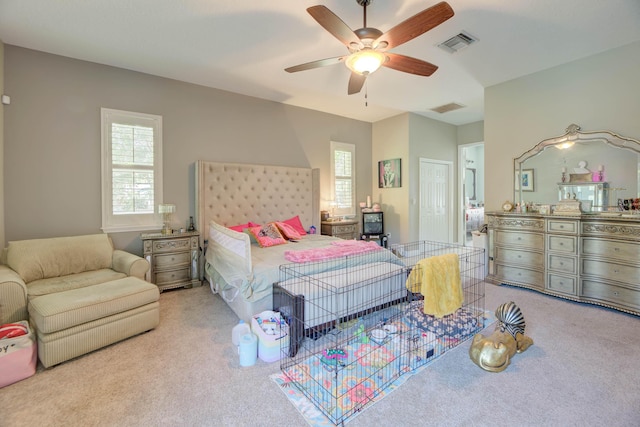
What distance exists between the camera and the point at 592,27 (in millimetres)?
2869

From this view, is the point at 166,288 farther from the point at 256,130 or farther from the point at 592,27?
the point at 592,27

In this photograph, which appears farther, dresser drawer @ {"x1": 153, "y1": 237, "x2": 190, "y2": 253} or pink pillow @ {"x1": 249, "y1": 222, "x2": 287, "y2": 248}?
pink pillow @ {"x1": 249, "y1": 222, "x2": 287, "y2": 248}

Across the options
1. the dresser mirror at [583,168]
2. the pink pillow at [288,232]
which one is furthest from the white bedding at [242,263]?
the dresser mirror at [583,168]

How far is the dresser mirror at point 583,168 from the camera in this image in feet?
10.7

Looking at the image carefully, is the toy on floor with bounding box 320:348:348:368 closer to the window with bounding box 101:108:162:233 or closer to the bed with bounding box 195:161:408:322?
the bed with bounding box 195:161:408:322

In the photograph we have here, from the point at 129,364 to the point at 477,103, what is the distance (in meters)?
5.99

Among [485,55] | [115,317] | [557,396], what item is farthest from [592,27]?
[115,317]

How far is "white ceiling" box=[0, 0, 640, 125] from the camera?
2.53m

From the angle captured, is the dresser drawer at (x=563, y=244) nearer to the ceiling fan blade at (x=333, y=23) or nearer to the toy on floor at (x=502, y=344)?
the toy on floor at (x=502, y=344)

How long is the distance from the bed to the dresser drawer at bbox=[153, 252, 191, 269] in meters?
0.26

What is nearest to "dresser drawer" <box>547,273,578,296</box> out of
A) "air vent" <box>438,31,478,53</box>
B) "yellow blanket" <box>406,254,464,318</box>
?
"yellow blanket" <box>406,254,464,318</box>

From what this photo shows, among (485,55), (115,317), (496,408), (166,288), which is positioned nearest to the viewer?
(496,408)

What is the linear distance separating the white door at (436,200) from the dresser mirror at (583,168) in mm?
2073

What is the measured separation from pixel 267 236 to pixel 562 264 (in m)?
3.62
